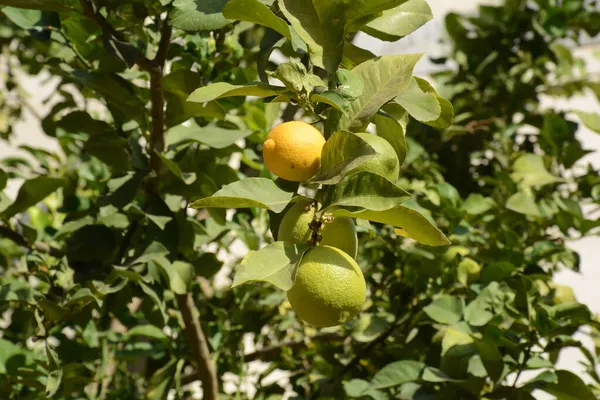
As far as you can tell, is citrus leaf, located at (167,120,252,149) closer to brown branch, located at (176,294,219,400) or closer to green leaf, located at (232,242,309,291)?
brown branch, located at (176,294,219,400)

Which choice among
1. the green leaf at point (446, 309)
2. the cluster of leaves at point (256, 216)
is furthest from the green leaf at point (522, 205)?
the green leaf at point (446, 309)

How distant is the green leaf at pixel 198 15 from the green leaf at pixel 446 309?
0.59 m

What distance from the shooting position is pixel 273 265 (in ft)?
1.76

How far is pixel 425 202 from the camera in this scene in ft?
4.00

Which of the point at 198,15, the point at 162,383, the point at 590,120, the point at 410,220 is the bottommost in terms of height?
the point at 162,383

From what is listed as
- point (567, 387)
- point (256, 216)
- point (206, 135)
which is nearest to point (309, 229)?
point (206, 135)

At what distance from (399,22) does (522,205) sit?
62cm

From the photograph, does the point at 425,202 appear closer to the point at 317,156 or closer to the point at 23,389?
the point at 317,156

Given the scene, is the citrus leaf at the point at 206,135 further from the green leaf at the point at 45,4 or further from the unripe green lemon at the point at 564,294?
the unripe green lemon at the point at 564,294

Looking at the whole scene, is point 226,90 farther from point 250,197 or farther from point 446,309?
point 446,309

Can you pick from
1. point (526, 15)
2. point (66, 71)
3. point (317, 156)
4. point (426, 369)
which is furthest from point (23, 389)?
point (526, 15)

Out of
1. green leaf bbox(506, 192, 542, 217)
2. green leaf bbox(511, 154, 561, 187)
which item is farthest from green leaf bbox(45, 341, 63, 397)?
green leaf bbox(511, 154, 561, 187)

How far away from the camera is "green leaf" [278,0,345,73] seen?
0.61m

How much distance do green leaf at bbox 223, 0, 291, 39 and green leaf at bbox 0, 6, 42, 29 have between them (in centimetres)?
49
